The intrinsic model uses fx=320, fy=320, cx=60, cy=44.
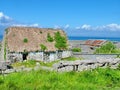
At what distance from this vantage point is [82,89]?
11.2 metres

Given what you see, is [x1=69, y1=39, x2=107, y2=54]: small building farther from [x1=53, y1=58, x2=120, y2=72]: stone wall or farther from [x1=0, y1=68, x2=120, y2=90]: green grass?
[x1=0, y1=68, x2=120, y2=90]: green grass

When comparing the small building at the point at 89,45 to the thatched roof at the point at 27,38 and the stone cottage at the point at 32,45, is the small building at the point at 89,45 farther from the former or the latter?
the thatched roof at the point at 27,38

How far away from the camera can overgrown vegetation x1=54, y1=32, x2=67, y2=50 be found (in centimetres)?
4974

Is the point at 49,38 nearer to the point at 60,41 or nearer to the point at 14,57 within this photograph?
the point at 60,41

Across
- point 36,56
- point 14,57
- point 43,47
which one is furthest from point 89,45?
point 14,57

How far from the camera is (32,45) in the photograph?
48000mm

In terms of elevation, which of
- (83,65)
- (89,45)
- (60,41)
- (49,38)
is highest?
(49,38)

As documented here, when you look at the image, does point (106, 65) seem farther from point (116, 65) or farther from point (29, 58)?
point (29, 58)

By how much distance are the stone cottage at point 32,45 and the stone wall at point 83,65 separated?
31435 millimetres

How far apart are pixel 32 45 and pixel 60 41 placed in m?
5.19

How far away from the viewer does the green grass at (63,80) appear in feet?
37.2

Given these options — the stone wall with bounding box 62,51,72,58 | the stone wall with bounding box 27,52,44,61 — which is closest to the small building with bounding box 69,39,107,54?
the stone wall with bounding box 62,51,72,58

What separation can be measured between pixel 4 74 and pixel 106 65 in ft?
14.9

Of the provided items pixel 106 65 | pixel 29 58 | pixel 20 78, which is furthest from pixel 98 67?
pixel 29 58
